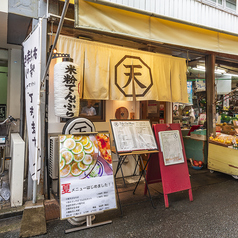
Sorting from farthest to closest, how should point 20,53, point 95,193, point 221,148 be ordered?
point 20,53
point 221,148
point 95,193

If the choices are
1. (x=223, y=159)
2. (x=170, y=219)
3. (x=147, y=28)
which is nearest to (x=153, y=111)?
(x=223, y=159)

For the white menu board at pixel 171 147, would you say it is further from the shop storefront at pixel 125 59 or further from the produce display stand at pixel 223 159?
the produce display stand at pixel 223 159

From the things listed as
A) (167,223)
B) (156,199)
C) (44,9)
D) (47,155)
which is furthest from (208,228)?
(44,9)

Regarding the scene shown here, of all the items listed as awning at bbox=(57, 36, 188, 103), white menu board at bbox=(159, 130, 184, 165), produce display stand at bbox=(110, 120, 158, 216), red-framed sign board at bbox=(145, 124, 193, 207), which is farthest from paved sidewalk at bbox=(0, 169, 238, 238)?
awning at bbox=(57, 36, 188, 103)

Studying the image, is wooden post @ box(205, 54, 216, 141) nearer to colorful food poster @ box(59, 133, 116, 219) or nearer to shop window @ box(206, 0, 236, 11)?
shop window @ box(206, 0, 236, 11)

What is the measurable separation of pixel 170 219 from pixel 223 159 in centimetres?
373

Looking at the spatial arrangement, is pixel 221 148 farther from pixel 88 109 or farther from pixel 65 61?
pixel 65 61

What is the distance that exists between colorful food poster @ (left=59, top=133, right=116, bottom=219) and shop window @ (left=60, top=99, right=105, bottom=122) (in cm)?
201

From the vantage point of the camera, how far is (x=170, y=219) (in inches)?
152

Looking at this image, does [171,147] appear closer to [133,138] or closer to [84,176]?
[133,138]

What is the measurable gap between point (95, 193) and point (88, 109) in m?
2.87

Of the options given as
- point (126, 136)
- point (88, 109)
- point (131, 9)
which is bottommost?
point (126, 136)

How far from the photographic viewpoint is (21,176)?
163 inches

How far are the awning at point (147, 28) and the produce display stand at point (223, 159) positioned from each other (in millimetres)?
3190
